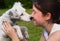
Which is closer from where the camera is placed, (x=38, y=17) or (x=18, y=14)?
(x=38, y=17)

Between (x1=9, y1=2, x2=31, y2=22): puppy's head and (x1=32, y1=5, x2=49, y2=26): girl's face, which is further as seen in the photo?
(x1=9, y1=2, x2=31, y2=22): puppy's head

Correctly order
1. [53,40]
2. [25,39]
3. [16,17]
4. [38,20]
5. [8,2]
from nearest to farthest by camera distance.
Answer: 1. [53,40]
2. [38,20]
3. [25,39]
4. [16,17]
5. [8,2]

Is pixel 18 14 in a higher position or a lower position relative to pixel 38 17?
lower

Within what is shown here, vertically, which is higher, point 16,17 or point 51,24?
point 51,24

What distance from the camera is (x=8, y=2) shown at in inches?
574

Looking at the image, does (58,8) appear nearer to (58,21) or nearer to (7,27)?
(58,21)

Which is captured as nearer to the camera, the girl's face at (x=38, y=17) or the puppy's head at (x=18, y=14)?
the girl's face at (x=38, y=17)

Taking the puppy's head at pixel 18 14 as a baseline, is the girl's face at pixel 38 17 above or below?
above

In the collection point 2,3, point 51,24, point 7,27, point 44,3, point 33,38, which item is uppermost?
point 44,3

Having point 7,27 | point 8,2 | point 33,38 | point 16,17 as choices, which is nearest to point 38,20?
point 7,27

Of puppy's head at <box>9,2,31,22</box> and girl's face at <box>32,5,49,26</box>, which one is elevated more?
girl's face at <box>32,5,49,26</box>

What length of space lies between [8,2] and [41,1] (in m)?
12.3

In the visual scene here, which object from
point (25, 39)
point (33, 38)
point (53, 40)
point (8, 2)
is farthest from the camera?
point (8, 2)

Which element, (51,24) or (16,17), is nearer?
(51,24)
